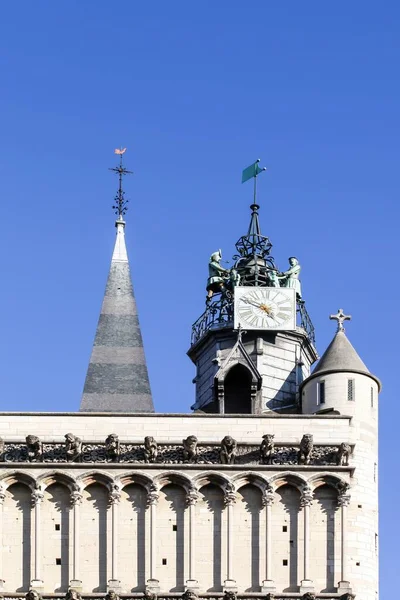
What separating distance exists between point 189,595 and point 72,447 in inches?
172

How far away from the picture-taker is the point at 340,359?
55.0m

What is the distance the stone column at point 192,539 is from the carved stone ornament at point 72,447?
2.74 meters

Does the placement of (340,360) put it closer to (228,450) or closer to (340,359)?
(340,359)

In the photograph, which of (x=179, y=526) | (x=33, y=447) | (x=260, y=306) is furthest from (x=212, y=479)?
(x=260, y=306)

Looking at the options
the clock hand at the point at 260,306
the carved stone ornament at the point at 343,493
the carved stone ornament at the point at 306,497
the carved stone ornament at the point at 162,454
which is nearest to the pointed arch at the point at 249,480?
the carved stone ornament at the point at 162,454

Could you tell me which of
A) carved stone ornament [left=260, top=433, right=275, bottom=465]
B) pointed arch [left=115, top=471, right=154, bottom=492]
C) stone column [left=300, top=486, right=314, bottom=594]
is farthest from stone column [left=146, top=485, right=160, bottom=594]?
stone column [left=300, top=486, right=314, bottom=594]

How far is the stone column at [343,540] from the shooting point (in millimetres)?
50969

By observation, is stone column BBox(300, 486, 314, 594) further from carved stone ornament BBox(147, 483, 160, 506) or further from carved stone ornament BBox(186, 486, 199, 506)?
carved stone ornament BBox(147, 483, 160, 506)

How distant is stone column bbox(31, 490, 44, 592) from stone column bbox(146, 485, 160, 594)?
2.46 meters

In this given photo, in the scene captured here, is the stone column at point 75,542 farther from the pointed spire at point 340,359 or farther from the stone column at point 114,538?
the pointed spire at point 340,359

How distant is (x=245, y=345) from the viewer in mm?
61719

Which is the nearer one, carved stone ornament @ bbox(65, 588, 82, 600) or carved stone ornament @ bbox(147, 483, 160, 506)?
carved stone ornament @ bbox(65, 588, 82, 600)

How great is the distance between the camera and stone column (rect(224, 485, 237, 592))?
167 ft

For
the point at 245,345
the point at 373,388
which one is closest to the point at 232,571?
the point at 373,388
